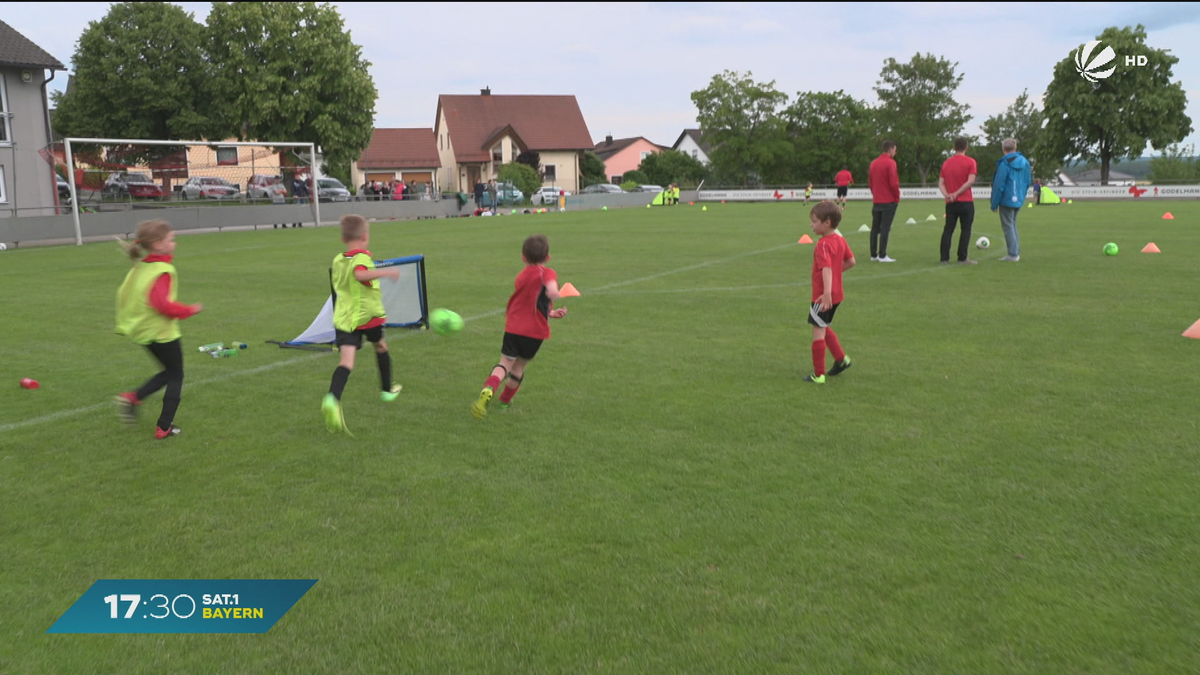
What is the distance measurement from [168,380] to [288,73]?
40476 mm

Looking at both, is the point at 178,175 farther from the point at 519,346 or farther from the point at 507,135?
the point at 507,135

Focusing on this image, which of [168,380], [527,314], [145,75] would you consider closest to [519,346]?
[527,314]

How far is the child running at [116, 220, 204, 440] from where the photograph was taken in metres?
5.71

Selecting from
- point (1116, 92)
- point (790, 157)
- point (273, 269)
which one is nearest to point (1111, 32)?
point (1116, 92)

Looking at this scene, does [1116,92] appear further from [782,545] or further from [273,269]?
[782,545]

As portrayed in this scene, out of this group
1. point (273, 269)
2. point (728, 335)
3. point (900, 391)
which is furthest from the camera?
point (273, 269)

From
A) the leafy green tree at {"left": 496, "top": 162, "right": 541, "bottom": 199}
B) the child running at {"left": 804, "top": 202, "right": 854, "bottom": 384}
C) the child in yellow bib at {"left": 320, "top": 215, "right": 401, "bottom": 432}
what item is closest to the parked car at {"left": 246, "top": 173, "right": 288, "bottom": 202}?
the leafy green tree at {"left": 496, "top": 162, "right": 541, "bottom": 199}

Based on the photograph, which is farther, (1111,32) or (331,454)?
(1111,32)

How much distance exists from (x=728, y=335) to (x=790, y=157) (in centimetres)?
5897

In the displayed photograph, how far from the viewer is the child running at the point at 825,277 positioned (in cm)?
673

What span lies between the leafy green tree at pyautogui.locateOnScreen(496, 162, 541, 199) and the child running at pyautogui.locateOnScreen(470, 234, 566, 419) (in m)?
49.4

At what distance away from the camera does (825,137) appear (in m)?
66.4

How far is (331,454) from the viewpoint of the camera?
542 cm

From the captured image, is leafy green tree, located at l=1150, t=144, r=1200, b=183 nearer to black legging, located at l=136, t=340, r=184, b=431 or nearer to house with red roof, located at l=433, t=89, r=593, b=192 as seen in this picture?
house with red roof, located at l=433, t=89, r=593, b=192
